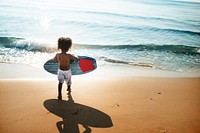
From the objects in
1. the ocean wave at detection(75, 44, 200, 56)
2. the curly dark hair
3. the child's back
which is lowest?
the ocean wave at detection(75, 44, 200, 56)

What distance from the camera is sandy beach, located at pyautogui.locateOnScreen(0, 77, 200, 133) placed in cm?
399

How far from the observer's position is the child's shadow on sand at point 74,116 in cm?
395

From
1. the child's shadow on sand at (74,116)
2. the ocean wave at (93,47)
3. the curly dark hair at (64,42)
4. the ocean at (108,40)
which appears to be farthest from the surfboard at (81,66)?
the ocean wave at (93,47)

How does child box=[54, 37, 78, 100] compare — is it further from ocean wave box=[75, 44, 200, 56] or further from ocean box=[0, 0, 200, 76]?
ocean wave box=[75, 44, 200, 56]

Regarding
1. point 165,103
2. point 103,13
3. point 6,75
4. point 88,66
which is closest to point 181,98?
point 165,103

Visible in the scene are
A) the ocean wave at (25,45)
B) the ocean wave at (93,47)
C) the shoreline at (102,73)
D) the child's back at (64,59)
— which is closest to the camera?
the child's back at (64,59)

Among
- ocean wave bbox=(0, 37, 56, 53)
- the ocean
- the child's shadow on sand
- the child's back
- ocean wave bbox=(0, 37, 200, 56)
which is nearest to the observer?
the child's shadow on sand

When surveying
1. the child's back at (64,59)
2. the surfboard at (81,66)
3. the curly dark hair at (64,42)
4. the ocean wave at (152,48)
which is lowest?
the ocean wave at (152,48)

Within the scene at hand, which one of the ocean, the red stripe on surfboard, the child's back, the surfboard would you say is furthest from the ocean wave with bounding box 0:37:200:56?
the child's back

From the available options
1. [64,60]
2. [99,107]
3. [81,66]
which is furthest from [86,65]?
[99,107]

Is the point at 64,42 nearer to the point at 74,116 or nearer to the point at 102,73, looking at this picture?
the point at 74,116

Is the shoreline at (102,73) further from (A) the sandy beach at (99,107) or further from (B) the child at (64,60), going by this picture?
(B) the child at (64,60)

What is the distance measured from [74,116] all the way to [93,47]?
944 cm

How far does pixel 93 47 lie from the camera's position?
13555 millimetres
